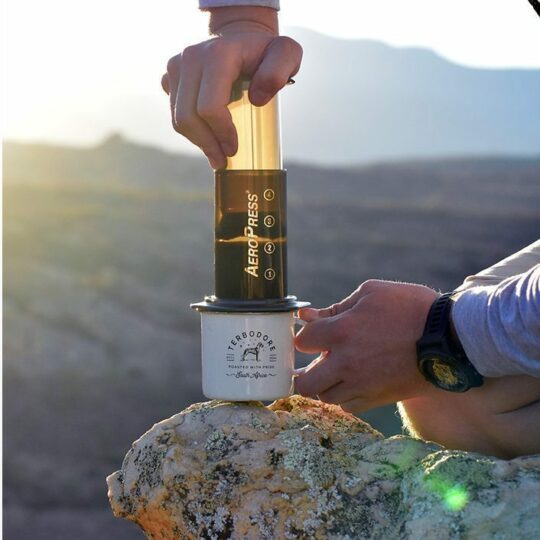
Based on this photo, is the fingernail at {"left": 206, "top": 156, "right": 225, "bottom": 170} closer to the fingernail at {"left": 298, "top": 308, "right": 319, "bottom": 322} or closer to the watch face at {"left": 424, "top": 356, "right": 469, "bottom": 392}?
the fingernail at {"left": 298, "top": 308, "right": 319, "bottom": 322}

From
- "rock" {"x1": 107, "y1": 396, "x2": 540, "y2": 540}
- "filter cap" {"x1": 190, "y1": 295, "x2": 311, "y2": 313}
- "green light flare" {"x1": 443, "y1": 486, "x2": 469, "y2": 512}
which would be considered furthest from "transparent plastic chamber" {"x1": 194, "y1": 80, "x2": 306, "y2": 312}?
"green light flare" {"x1": 443, "y1": 486, "x2": 469, "y2": 512}

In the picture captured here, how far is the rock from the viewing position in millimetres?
1728

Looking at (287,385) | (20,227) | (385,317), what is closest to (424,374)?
(385,317)

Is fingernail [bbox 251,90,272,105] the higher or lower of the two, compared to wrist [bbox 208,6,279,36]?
lower

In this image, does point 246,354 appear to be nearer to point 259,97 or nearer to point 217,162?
point 217,162

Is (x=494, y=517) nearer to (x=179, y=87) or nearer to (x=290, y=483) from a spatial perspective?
(x=290, y=483)

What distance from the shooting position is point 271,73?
2023 mm

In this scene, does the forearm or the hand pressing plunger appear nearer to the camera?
the forearm

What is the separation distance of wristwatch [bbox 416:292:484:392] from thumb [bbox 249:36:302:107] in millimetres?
541

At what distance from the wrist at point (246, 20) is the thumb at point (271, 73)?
0.73ft

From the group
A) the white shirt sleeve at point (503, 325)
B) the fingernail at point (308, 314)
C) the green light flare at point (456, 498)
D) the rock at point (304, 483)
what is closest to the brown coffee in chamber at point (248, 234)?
the fingernail at point (308, 314)

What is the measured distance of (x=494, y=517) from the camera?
170cm

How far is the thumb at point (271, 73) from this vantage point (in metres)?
2.03

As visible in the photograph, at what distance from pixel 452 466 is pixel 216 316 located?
1.83ft
